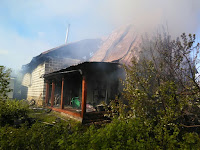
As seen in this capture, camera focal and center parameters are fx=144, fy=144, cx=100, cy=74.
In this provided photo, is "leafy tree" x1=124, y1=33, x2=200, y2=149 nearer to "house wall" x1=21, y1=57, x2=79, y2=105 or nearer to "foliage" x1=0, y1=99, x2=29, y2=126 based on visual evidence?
"foliage" x1=0, y1=99, x2=29, y2=126

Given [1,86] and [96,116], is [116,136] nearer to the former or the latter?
[1,86]

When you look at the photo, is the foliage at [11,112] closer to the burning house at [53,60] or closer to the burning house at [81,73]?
the burning house at [81,73]

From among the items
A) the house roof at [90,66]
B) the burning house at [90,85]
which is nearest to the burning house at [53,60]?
the burning house at [90,85]

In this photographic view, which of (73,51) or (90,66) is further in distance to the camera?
(73,51)

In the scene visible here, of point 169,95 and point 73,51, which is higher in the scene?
point 73,51

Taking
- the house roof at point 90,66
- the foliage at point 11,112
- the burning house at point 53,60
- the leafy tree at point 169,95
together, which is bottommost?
the foliage at point 11,112

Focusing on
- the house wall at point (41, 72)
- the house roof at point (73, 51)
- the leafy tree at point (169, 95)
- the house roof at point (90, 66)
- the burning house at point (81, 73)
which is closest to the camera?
the leafy tree at point (169, 95)

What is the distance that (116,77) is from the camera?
31.5ft

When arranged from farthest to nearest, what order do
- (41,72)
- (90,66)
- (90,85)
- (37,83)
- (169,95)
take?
(37,83)
(41,72)
(90,85)
(90,66)
(169,95)

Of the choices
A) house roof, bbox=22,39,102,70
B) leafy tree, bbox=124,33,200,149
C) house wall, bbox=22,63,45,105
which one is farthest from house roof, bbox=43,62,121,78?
house roof, bbox=22,39,102,70

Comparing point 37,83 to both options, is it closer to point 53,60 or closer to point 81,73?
point 53,60

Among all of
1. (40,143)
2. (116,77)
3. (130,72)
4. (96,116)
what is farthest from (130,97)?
(116,77)

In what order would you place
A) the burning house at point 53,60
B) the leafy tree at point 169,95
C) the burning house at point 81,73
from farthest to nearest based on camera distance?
the burning house at point 53,60 → the burning house at point 81,73 → the leafy tree at point 169,95

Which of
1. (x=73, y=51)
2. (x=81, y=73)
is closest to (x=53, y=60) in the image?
(x=73, y=51)
